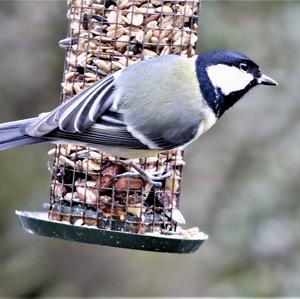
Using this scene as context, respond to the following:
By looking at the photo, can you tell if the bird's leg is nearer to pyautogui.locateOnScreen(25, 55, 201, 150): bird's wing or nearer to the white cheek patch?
pyautogui.locateOnScreen(25, 55, 201, 150): bird's wing

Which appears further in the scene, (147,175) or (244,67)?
(147,175)

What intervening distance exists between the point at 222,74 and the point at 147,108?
1.32 feet

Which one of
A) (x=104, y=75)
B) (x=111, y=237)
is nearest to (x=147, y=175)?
(x=111, y=237)

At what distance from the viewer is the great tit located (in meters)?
3.83

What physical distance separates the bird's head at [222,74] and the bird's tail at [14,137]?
792 mm

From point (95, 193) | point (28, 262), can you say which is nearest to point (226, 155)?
point (28, 262)

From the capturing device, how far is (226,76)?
3947 mm

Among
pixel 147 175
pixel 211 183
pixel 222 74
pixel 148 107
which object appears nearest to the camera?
pixel 148 107

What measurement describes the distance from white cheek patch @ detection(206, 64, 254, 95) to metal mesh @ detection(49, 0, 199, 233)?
18.2 inches

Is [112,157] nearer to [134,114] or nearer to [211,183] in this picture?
[134,114]

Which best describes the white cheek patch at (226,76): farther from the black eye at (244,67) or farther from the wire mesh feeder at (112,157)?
the wire mesh feeder at (112,157)

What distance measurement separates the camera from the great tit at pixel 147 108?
151 inches

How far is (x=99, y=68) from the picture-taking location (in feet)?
14.2

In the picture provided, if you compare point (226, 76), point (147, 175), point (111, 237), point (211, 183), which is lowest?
point (111, 237)
